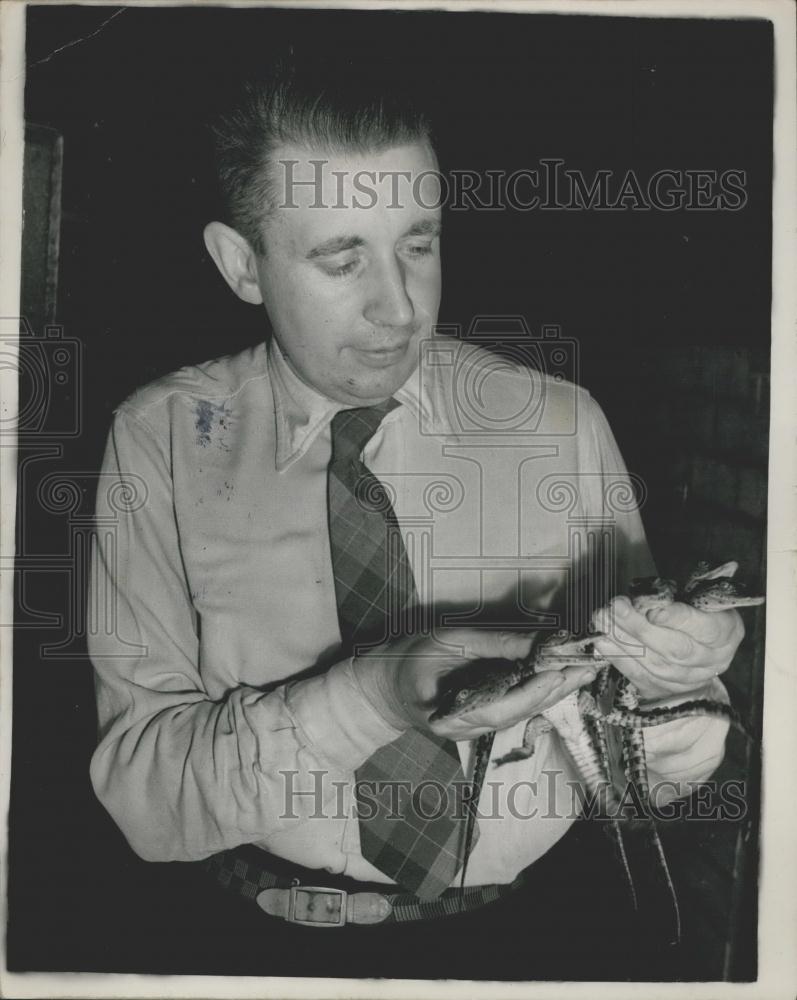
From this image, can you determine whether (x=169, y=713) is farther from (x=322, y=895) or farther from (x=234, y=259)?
(x=234, y=259)

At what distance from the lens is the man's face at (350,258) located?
908mm

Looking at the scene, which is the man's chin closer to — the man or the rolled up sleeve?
the man

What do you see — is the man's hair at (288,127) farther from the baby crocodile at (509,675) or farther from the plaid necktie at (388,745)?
the baby crocodile at (509,675)

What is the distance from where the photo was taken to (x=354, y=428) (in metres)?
0.94

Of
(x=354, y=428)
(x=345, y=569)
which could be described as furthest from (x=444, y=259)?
(x=345, y=569)

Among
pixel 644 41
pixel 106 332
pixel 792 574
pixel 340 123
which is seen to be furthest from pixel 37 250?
pixel 792 574

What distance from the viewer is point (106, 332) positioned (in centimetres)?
96

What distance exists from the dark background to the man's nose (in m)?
0.05

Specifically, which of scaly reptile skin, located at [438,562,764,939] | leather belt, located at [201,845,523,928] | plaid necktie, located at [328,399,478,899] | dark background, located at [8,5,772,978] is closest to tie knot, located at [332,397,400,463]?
plaid necktie, located at [328,399,478,899]

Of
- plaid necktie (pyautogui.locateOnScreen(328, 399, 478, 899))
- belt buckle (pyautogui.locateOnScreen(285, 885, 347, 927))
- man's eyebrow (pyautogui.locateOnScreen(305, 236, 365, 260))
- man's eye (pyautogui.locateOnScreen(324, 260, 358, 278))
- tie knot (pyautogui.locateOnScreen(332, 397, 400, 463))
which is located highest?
man's eyebrow (pyautogui.locateOnScreen(305, 236, 365, 260))

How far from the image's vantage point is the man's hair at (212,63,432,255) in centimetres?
92

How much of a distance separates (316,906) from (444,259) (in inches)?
23.1

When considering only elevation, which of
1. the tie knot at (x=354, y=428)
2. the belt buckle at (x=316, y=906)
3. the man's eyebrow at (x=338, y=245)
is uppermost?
the man's eyebrow at (x=338, y=245)

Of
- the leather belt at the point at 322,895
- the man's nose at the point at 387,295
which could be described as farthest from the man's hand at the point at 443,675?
the man's nose at the point at 387,295
